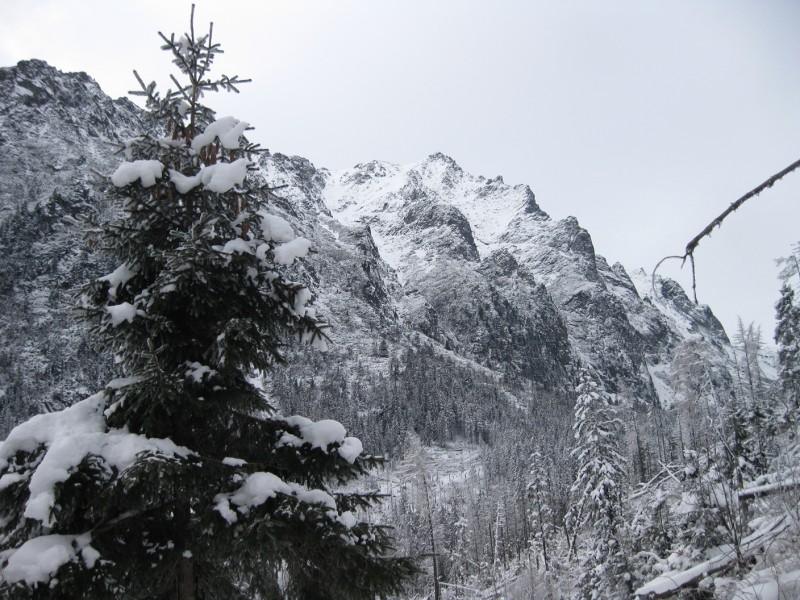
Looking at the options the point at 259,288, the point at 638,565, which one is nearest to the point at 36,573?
the point at 259,288

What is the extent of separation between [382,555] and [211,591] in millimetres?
1664

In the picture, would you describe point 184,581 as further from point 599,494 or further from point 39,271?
point 39,271

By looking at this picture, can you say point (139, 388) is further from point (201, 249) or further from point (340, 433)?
point (340, 433)

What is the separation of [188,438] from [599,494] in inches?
851

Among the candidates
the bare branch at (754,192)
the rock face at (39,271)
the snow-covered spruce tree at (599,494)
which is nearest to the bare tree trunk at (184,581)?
the bare branch at (754,192)

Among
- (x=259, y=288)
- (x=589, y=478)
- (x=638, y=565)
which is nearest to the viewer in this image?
(x=259, y=288)

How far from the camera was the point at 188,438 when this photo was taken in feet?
15.3

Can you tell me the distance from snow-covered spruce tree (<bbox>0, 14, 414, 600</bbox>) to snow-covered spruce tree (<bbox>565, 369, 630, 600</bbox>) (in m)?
19.1

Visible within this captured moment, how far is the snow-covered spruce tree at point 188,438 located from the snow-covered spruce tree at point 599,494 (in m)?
19.1

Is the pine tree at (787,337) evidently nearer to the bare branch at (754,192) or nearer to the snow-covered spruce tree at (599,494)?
the snow-covered spruce tree at (599,494)

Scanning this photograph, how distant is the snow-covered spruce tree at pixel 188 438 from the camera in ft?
11.9

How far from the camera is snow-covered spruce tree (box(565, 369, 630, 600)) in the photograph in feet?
65.5

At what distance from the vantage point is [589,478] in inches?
920

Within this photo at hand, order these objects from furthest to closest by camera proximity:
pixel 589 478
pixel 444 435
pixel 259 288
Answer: pixel 444 435 < pixel 589 478 < pixel 259 288
